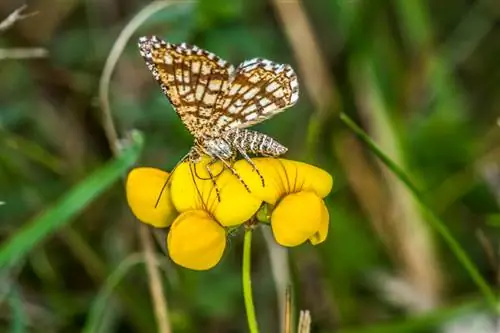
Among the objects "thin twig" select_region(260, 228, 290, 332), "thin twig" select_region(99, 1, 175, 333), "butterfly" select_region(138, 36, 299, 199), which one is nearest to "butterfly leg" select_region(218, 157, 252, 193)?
"butterfly" select_region(138, 36, 299, 199)

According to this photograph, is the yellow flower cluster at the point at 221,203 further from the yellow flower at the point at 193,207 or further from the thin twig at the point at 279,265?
the thin twig at the point at 279,265

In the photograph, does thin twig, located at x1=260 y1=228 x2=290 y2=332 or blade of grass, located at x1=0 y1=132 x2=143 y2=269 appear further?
thin twig, located at x1=260 y1=228 x2=290 y2=332

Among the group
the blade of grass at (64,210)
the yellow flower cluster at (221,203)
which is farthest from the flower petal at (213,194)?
the blade of grass at (64,210)

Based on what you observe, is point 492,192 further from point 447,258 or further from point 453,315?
point 453,315

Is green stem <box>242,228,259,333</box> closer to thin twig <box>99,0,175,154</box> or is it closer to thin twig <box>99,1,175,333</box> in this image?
thin twig <box>99,1,175,333</box>

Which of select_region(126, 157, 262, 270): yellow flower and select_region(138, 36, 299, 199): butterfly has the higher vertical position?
select_region(138, 36, 299, 199): butterfly

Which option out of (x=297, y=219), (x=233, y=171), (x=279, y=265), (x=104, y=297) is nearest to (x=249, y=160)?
(x=233, y=171)

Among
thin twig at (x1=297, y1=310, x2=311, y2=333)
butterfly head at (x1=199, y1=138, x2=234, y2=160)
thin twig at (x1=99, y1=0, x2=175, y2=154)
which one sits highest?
thin twig at (x1=99, y1=0, x2=175, y2=154)
